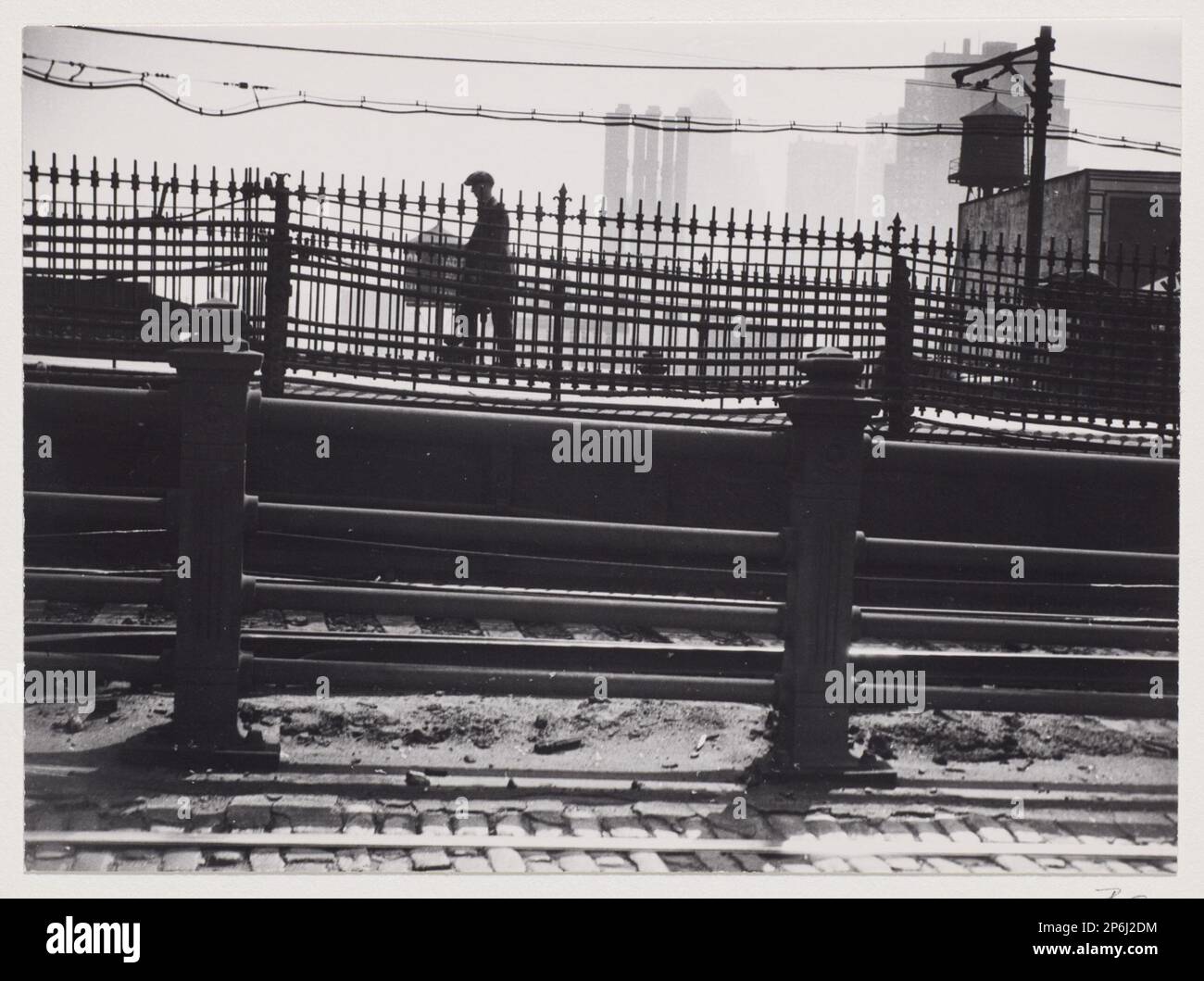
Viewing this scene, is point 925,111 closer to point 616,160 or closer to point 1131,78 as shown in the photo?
point 616,160

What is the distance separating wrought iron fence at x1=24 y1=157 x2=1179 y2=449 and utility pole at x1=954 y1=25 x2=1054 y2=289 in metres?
0.65

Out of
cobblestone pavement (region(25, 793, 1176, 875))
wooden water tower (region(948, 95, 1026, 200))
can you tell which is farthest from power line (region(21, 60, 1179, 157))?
wooden water tower (region(948, 95, 1026, 200))

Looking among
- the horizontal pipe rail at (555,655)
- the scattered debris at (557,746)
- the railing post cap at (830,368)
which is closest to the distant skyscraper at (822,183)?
the railing post cap at (830,368)

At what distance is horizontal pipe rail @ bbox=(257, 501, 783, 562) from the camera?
13.9 feet

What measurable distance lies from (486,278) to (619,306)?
1.05 m

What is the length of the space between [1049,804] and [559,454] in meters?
4.15

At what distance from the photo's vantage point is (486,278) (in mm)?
9016

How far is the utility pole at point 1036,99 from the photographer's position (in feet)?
26.7

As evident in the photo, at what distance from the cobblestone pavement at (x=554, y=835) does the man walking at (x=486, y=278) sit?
548 centimetres

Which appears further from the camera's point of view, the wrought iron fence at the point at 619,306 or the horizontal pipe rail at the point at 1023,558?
the wrought iron fence at the point at 619,306

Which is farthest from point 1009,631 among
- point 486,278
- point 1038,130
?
point 1038,130

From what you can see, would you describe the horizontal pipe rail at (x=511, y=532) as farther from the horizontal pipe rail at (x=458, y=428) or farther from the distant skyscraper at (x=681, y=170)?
the distant skyscraper at (x=681, y=170)

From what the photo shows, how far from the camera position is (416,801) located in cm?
400
